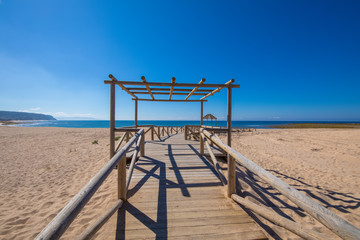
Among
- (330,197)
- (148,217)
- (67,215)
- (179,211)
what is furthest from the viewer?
(330,197)

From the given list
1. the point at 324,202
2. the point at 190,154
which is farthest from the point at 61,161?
the point at 324,202

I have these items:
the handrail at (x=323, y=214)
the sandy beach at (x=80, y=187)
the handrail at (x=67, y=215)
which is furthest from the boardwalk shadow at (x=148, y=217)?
the handrail at (x=323, y=214)

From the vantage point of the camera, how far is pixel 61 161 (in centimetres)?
656

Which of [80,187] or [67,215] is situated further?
[80,187]

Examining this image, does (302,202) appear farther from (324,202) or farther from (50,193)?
(50,193)

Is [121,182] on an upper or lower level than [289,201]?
upper

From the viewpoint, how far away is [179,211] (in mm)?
2191

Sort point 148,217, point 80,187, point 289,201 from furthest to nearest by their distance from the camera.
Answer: point 80,187, point 289,201, point 148,217

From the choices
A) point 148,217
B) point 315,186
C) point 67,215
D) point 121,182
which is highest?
point 67,215

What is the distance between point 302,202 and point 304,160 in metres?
8.55

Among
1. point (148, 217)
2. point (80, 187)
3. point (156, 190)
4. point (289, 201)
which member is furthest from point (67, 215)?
point (289, 201)

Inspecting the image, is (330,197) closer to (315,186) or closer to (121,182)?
(315,186)

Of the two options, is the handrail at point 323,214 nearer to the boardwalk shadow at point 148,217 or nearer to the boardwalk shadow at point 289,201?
the boardwalk shadow at point 148,217

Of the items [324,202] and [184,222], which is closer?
[184,222]
